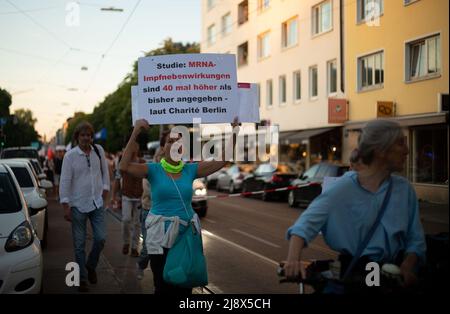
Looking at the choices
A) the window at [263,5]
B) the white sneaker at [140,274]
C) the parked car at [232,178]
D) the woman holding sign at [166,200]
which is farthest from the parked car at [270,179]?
the woman holding sign at [166,200]

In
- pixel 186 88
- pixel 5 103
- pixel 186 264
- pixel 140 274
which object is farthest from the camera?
Result: pixel 5 103

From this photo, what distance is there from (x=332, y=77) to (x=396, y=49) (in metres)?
5.41

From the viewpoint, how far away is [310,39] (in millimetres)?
28312

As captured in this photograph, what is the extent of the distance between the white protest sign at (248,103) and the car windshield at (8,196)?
2.78m

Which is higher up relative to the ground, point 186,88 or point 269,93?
point 269,93

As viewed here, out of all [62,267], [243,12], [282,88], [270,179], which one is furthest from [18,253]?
[243,12]

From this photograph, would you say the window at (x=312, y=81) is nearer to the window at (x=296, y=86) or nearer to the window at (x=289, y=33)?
the window at (x=296, y=86)

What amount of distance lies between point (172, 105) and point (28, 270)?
84.3 inches

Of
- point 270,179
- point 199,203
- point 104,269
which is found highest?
point 270,179

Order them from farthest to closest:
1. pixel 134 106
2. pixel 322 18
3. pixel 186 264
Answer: pixel 322 18, pixel 134 106, pixel 186 264

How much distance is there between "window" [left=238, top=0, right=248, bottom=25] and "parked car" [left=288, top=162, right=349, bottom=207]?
770 inches

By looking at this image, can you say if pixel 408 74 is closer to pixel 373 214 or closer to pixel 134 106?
pixel 134 106

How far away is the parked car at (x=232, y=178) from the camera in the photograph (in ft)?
89.0

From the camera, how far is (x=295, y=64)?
1180 inches
